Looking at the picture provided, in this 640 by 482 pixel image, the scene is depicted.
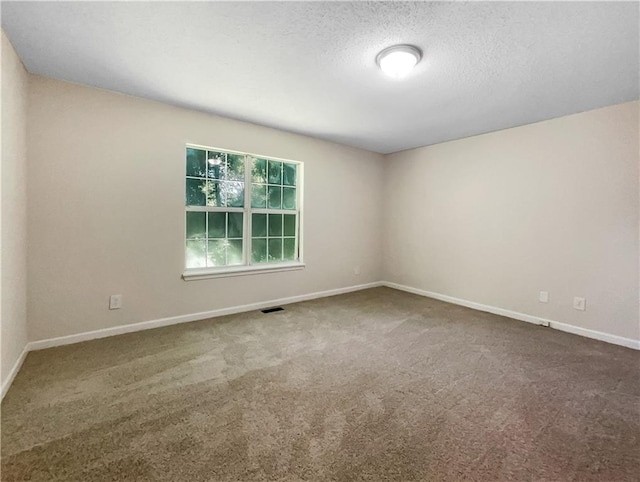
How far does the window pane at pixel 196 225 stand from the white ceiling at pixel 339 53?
120cm

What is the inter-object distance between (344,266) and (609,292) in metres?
3.14

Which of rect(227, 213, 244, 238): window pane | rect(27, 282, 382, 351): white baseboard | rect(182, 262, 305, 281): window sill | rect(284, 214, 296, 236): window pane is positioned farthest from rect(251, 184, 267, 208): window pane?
rect(27, 282, 382, 351): white baseboard

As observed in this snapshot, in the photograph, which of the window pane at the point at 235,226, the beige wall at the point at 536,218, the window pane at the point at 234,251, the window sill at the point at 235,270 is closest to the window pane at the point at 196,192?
the window pane at the point at 235,226

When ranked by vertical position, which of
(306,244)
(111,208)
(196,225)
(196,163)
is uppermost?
(196,163)

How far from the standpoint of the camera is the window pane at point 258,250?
3.81 metres

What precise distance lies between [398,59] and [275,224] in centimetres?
258

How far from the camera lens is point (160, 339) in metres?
2.69

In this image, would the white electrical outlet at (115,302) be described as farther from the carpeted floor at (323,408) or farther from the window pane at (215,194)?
the window pane at (215,194)

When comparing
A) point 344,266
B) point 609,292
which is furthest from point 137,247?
point 609,292

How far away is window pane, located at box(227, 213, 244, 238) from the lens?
3.59m

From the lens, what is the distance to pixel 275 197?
4.00 m

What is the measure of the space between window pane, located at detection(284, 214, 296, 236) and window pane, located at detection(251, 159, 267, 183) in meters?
0.63

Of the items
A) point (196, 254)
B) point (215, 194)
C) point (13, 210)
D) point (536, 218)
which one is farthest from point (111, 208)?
point (536, 218)

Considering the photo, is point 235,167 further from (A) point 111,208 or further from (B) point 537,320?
(B) point 537,320
